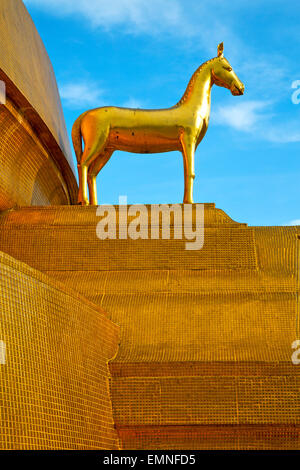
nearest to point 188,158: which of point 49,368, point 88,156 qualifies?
point 88,156

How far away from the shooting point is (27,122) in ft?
30.0

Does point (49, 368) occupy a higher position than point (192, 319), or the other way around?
point (192, 319)

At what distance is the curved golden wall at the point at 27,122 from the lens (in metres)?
8.50

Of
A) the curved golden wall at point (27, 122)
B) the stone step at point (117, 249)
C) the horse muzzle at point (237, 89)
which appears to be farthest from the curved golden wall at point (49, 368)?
the horse muzzle at point (237, 89)

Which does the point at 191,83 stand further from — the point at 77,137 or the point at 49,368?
the point at 49,368

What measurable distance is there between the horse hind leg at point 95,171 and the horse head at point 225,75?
67.2 inches

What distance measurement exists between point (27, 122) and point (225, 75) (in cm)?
264

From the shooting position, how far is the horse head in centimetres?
903

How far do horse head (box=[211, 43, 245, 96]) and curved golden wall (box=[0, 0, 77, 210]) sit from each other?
7.78 ft

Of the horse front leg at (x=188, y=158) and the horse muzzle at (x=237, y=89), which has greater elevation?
the horse muzzle at (x=237, y=89)

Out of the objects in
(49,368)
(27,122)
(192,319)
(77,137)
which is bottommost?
(49,368)

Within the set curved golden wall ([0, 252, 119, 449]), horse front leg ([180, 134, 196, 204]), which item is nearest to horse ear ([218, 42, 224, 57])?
horse front leg ([180, 134, 196, 204])

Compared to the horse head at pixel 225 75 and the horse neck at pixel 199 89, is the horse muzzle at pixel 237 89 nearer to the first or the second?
the horse head at pixel 225 75
